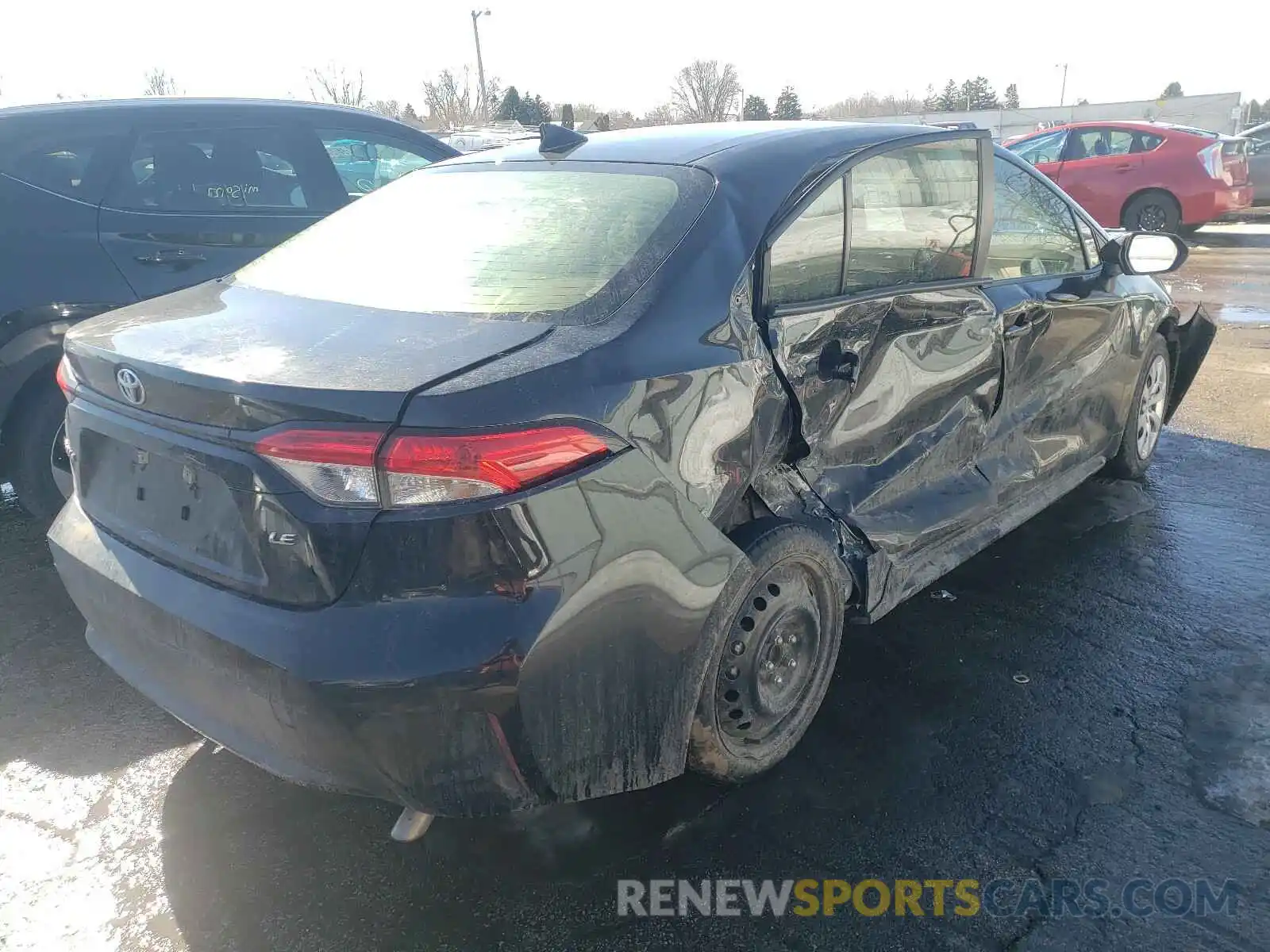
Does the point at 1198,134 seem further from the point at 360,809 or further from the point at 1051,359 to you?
the point at 360,809

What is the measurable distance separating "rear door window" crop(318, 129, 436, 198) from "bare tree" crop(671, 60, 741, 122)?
57019 mm

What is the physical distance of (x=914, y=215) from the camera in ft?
10.1

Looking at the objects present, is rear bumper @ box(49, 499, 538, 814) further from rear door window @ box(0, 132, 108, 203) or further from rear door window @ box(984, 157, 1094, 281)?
rear door window @ box(0, 132, 108, 203)

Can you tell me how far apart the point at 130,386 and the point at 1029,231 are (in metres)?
3.13

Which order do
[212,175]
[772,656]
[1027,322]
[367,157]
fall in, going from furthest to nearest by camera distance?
[367,157]
[212,175]
[1027,322]
[772,656]

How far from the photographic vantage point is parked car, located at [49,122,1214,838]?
1864mm

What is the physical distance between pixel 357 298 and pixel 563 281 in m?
0.53

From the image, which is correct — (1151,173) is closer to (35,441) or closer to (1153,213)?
(1153,213)

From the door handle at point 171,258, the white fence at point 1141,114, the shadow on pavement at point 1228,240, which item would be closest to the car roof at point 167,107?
the door handle at point 171,258

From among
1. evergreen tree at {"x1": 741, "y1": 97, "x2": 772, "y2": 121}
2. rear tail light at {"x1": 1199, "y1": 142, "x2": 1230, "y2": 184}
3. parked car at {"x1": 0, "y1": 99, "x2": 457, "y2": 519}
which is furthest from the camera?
evergreen tree at {"x1": 741, "y1": 97, "x2": 772, "y2": 121}

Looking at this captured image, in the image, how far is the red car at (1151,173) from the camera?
42.5ft

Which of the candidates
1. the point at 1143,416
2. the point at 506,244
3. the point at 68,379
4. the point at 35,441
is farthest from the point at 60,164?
the point at 1143,416

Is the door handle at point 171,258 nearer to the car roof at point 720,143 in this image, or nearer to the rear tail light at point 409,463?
the car roof at point 720,143

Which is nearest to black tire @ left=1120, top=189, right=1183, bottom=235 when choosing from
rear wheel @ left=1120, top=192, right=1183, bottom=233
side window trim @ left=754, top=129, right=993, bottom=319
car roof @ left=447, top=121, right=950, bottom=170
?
rear wheel @ left=1120, top=192, right=1183, bottom=233
